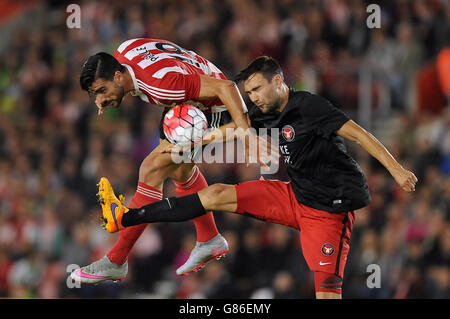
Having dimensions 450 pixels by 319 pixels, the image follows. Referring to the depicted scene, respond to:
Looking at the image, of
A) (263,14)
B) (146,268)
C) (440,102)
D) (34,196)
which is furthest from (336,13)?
(34,196)

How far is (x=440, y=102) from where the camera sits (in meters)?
9.51

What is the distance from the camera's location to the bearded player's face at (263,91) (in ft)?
17.6

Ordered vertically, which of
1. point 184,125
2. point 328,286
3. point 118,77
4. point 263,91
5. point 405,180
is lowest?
point 328,286

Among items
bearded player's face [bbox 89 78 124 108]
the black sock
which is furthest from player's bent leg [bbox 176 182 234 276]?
bearded player's face [bbox 89 78 124 108]

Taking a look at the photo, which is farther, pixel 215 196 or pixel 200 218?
pixel 200 218

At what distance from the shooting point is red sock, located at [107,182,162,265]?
5844 millimetres

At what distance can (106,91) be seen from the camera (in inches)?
220

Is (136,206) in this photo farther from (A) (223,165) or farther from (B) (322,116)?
(A) (223,165)

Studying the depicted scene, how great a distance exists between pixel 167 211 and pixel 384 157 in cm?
162

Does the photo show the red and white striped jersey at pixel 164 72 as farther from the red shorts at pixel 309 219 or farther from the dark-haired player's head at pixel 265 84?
the red shorts at pixel 309 219

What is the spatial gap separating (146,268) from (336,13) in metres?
4.53

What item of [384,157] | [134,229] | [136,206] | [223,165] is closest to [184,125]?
[136,206]

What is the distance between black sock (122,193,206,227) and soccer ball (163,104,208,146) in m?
0.45

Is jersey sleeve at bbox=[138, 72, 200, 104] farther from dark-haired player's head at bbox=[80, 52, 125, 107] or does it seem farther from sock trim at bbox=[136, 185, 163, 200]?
sock trim at bbox=[136, 185, 163, 200]
